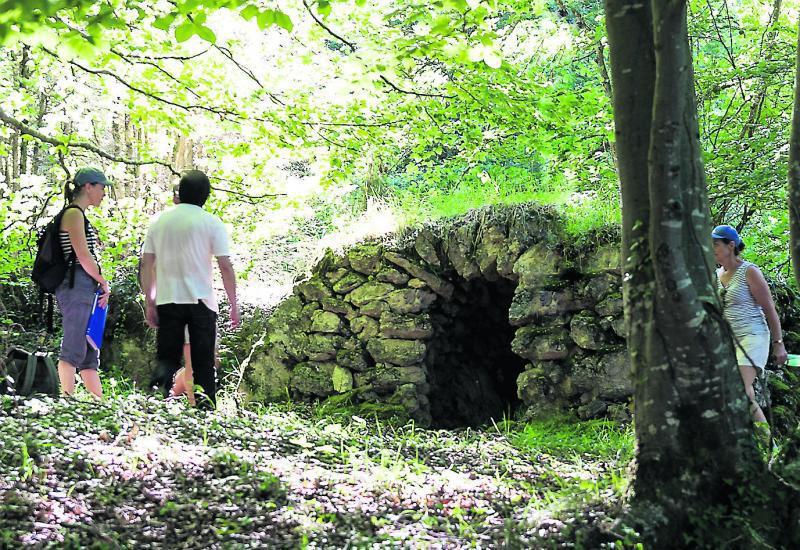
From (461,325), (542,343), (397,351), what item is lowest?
(397,351)

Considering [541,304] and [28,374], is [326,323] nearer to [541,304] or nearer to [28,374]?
[541,304]

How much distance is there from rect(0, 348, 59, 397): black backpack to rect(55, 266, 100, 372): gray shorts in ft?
0.81

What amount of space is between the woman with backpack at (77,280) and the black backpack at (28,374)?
22 centimetres

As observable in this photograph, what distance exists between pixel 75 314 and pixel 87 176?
39.4 inches

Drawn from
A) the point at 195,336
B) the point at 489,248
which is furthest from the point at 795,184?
the point at 489,248

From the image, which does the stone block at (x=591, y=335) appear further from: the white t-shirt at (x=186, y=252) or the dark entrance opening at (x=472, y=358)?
the white t-shirt at (x=186, y=252)

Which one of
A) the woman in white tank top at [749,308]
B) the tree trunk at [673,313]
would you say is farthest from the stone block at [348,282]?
the tree trunk at [673,313]

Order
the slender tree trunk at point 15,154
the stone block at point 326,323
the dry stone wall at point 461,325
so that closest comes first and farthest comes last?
the dry stone wall at point 461,325 < the stone block at point 326,323 < the slender tree trunk at point 15,154

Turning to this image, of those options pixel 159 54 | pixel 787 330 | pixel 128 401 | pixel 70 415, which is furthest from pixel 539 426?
pixel 159 54

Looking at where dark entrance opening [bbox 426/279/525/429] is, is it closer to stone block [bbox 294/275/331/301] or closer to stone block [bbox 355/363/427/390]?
stone block [bbox 355/363/427/390]

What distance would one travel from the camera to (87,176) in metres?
5.09

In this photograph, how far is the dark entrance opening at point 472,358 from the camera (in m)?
7.67

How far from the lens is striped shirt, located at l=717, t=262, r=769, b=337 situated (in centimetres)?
498

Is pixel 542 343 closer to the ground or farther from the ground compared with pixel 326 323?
closer to the ground
